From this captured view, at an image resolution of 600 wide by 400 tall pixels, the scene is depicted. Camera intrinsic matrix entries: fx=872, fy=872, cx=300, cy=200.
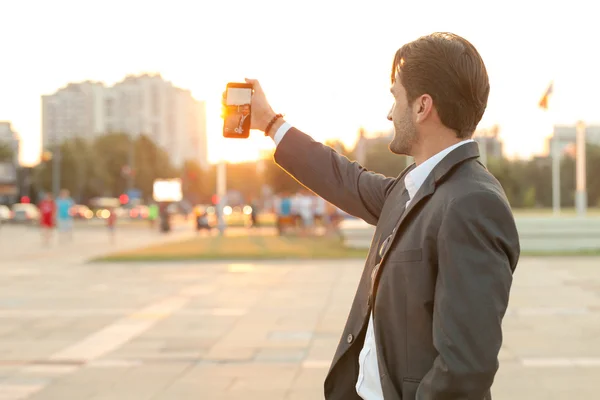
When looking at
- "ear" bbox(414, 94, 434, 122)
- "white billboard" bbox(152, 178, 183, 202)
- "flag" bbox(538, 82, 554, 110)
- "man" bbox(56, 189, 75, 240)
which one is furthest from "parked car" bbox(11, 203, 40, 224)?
"ear" bbox(414, 94, 434, 122)

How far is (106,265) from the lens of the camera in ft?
60.5

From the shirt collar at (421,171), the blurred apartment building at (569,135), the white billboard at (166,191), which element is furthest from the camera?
the blurred apartment building at (569,135)

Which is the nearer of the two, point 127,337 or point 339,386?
point 339,386

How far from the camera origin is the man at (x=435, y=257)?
2.01 metres

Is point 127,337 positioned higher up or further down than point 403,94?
further down

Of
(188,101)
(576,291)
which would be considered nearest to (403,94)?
(576,291)

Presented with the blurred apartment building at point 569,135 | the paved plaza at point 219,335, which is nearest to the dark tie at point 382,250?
the paved plaza at point 219,335

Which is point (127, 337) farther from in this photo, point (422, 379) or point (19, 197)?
point (19, 197)

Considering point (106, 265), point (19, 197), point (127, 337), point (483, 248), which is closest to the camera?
point (483, 248)

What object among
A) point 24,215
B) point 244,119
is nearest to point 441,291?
point 244,119

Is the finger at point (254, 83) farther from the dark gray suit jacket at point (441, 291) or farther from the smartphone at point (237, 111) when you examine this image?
the dark gray suit jacket at point (441, 291)

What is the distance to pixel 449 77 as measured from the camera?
2.16 meters

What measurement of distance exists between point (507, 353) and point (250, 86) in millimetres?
5447

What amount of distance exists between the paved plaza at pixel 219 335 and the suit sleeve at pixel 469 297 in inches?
161
